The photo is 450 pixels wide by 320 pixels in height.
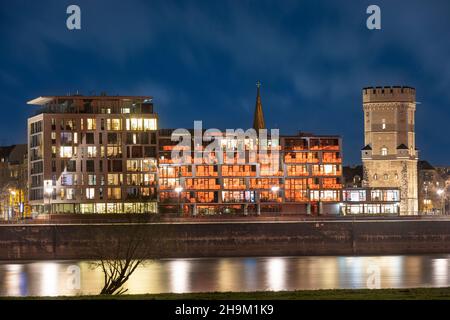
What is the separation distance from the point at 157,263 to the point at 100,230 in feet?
31.9

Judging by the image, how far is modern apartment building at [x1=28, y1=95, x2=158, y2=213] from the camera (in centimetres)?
11906

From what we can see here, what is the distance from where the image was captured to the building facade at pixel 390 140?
136 meters

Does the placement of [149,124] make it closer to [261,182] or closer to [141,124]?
[141,124]

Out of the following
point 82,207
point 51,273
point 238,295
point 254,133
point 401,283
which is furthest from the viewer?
point 254,133

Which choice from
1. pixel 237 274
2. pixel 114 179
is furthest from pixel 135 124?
pixel 237 274

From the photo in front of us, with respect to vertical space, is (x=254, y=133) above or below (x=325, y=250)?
above

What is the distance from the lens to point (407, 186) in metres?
134

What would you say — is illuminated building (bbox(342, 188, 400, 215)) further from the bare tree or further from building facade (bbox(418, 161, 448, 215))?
the bare tree

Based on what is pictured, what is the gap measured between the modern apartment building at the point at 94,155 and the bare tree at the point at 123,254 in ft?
131

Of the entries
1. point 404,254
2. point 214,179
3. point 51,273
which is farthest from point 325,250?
point 214,179

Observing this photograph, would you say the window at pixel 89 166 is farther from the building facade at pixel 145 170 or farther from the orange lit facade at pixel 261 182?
the orange lit facade at pixel 261 182

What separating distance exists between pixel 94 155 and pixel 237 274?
62.8 m

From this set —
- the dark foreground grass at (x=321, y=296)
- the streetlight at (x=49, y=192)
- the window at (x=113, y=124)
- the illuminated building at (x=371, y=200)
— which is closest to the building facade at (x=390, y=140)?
the illuminated building at (x=371, y=200)

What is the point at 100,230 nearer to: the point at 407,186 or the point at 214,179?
the point at 214,179
